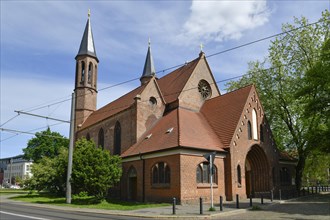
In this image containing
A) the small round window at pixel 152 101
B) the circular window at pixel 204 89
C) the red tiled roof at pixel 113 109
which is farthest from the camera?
the red tiled roof at pixel 113 109

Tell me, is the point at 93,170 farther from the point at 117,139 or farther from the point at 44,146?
the point at 44,146

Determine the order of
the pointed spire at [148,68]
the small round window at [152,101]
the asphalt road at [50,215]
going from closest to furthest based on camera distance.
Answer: the asphalt road at [50,215] → the small round window at [152,101] → the pointed spire at [148,68]

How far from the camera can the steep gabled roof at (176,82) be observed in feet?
102

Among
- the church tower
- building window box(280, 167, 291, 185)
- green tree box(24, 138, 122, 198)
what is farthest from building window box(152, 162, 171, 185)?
the church tower

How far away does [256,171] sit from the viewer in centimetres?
2858

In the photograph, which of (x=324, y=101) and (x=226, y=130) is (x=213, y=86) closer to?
(x=226, y=130)

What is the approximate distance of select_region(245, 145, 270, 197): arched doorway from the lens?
27891 millimetres

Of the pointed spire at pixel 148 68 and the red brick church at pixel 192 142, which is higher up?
the pointed spire at pixel 148 68

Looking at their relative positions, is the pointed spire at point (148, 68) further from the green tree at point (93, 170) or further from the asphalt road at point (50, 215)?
the asphalt road at point (50, 215)

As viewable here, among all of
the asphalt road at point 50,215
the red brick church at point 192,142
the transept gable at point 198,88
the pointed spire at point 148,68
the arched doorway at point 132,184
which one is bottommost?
the asphalt road at point 50,215

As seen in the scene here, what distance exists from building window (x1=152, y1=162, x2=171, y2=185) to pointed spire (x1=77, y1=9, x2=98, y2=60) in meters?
25.3

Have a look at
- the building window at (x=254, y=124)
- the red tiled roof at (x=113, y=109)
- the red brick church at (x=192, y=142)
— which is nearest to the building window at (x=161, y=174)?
the red brick church at (x=192, y=142)

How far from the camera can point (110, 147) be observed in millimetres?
34500

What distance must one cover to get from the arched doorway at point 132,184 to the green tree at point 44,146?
40.3 metres
